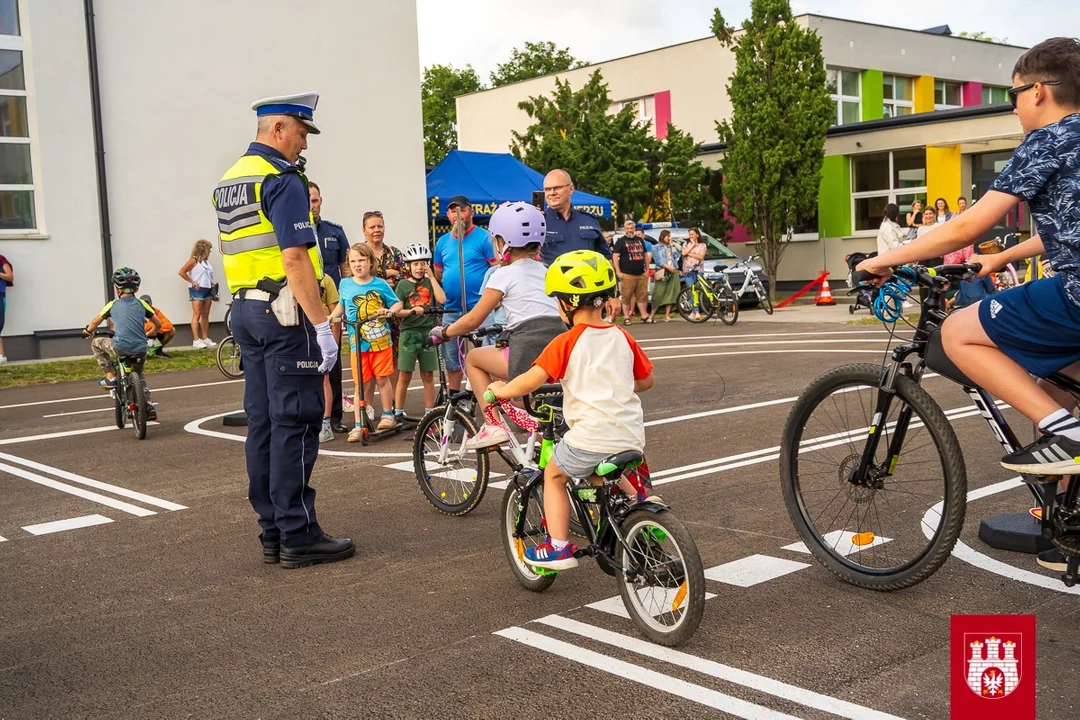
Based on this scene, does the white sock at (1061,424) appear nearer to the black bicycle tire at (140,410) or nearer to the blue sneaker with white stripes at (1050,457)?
the blue sneaker with white stripes at (1050,457)

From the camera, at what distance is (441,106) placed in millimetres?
80938

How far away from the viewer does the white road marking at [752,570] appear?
5168 millimetres

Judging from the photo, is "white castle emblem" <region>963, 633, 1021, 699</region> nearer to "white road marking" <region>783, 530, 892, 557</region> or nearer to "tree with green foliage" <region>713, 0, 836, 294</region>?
"white road marking" <region>783, 530, 892, 557</region>

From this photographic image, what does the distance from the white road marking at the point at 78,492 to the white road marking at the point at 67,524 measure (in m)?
0.22

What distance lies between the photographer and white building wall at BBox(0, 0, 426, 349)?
2033 cm

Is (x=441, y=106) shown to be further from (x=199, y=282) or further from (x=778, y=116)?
(x=199, y=282)

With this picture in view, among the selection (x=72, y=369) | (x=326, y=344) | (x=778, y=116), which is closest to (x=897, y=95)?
(x=778, y=116)

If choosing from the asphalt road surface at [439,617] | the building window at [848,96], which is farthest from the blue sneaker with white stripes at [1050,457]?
the building window at [848,96]

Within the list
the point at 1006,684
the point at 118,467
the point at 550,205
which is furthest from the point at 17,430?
the point at 1006,684

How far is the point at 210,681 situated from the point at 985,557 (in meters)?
3.43

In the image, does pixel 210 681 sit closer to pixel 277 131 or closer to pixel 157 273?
pixel 277 131

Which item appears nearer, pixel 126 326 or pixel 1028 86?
A: pixel 1028 86

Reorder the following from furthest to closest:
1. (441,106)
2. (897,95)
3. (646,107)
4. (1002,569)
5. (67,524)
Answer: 1. (441,106)
2. (646,107)
3. (897,95)
4. (67,524)
5. (1002,569)

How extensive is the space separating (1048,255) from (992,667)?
2.28m
